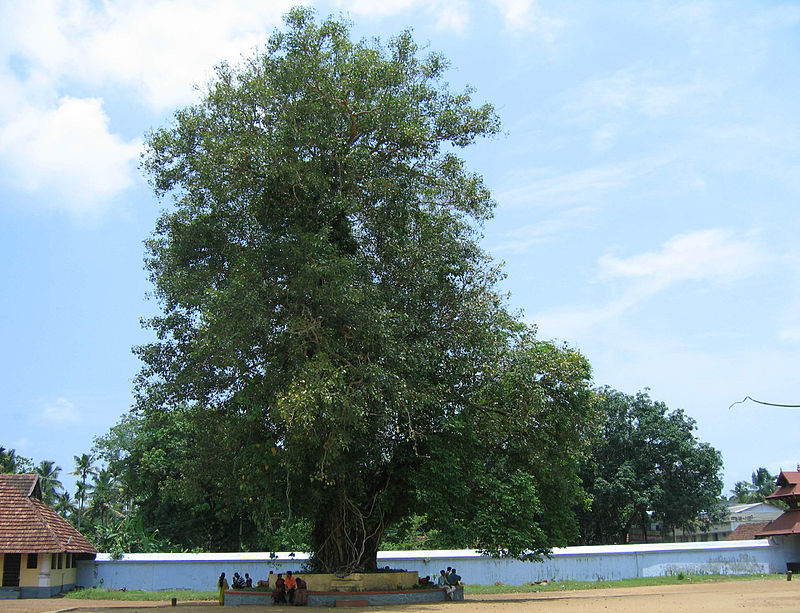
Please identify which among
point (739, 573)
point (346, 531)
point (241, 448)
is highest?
point (241, 448)

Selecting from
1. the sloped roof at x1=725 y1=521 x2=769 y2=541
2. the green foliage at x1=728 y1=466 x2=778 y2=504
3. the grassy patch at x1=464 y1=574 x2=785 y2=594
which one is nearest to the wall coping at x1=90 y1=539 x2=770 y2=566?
the grassy patch at x1=464 y1=574 x2=785 y2=594

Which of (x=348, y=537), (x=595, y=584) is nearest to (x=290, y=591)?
(x=348, y=537)

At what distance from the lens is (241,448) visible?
19312 millimetres

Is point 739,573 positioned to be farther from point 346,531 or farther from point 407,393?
point 407,393

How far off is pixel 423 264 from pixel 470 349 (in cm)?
277

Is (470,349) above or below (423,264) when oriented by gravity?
below

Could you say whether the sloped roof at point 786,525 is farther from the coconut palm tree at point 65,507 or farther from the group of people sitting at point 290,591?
the coconut palm tree at point 65,507

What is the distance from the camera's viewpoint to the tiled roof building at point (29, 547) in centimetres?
2691

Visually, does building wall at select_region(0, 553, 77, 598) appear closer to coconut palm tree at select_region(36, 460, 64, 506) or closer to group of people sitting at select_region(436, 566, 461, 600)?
group of people sitting at select_region(436, 566, 461, 600)

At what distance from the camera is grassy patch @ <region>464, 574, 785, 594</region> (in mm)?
29203

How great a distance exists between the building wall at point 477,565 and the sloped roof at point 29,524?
2.04 metres

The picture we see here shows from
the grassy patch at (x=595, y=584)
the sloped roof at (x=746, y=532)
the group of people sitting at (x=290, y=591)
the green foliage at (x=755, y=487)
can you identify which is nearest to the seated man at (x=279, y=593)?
the group of people sitting at (x=290, y=591)

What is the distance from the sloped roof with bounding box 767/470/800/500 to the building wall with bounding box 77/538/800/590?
3728 mm

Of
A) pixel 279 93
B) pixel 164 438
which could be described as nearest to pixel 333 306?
pixel 279 93
